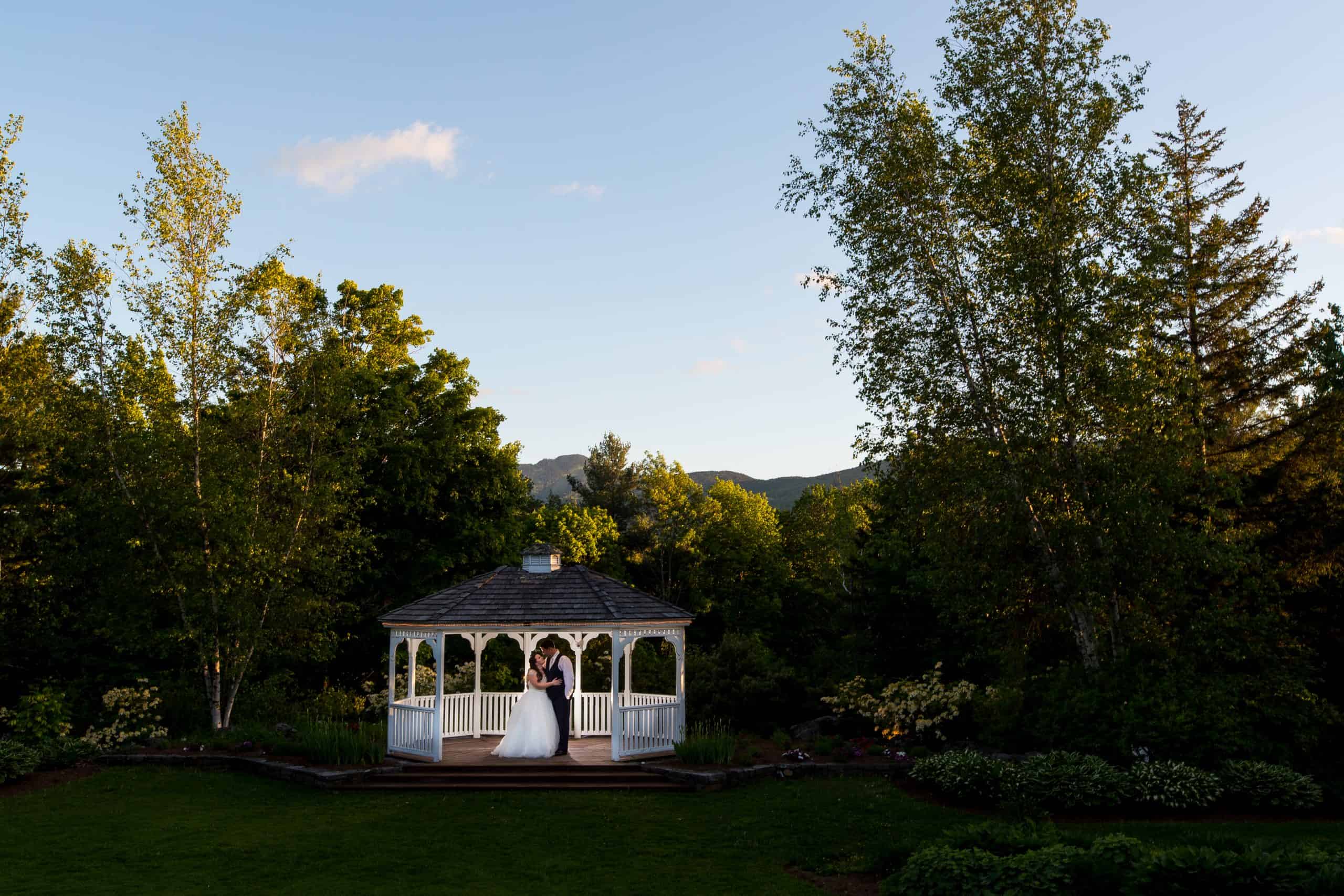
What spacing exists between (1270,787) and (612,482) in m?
47.0

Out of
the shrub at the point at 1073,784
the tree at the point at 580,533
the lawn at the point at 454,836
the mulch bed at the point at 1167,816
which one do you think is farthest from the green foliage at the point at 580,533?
the mulch bed at the point at 1167,816

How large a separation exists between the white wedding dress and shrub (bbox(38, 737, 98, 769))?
6.99 metres

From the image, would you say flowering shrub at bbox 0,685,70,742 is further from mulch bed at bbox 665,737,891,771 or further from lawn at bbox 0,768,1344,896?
mulch bed at bbox 665,737,891,771

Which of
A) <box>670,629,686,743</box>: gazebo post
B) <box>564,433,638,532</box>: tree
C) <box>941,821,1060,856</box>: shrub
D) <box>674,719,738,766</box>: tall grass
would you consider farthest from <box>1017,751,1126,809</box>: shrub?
<box>564,433,638,532</box>: tree

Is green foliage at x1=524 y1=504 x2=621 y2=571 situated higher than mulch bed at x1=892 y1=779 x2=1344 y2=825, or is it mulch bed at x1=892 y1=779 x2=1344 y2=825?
green foliage at x1=524 y1=504 x2=621 y2=571

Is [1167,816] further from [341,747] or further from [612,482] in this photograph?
[612,482]

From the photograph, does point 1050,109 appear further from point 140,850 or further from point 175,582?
point 175,582

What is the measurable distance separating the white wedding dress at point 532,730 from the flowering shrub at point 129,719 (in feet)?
22.4

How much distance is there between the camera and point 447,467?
2728 centimetres

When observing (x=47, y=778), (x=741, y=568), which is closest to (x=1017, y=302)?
(x=47, y=778)

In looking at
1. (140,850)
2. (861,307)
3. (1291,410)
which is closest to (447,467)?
(861,307)

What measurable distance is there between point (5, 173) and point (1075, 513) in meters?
20.9

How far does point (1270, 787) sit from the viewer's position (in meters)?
12.4

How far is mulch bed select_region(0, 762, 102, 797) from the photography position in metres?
14.7
